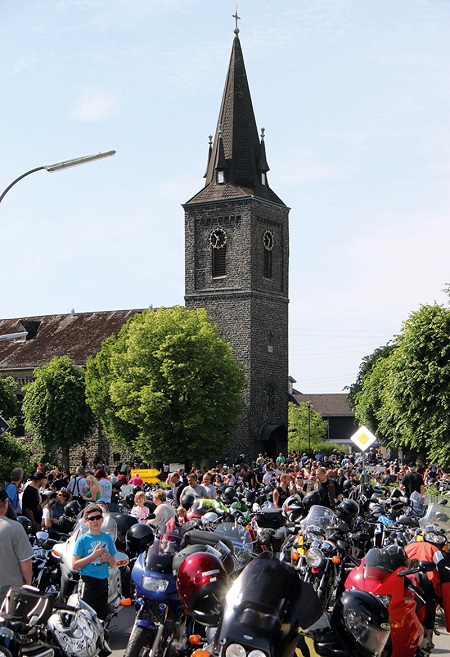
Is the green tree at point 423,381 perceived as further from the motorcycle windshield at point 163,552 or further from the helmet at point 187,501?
the motorcycle windshield at point 163,552

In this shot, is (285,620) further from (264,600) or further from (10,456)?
(10,456)

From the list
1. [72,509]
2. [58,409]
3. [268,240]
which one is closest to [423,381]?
[72,509]

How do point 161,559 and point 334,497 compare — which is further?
point 334,497

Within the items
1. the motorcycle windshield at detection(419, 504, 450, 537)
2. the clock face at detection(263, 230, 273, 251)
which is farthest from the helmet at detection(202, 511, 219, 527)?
the clock face at detection(263, 230, 273, 251)

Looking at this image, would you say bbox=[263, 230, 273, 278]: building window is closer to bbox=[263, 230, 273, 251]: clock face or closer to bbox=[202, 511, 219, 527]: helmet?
bbox=[263, 230, 273, 251]: clock face

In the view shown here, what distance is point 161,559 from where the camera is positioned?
9.59m

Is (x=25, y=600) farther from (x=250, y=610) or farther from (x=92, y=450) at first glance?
(x=92, y=450)

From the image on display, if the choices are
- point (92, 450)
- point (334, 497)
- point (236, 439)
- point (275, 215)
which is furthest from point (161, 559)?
point (92, 450)

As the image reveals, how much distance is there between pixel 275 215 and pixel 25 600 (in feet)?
218

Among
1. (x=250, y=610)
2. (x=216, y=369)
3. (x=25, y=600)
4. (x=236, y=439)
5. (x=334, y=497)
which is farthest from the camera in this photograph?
(x=236, y=439)

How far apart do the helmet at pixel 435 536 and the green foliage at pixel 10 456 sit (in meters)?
17.7

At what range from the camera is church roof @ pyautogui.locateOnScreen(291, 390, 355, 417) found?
152m

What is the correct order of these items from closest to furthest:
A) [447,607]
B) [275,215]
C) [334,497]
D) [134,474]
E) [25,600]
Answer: [25,600]
[447,607]
[334,497]
[134,474]
[275,215]

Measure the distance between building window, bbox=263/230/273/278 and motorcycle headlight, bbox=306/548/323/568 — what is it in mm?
61128
